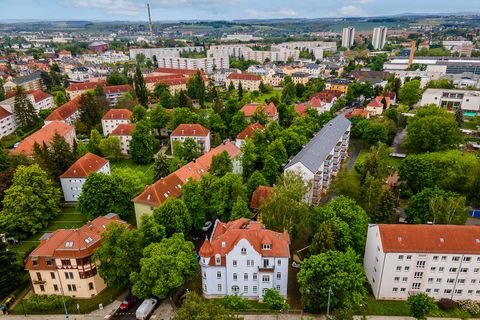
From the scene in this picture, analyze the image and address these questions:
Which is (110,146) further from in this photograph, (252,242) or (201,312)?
(201,312)

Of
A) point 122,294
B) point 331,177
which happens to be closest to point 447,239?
point 331,177

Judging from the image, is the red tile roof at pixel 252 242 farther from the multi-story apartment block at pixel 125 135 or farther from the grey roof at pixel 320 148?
the multi-story apartment block at pixel 125 135

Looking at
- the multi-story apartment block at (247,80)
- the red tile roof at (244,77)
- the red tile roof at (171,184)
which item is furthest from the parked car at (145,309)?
the red tile roof at (244,77)

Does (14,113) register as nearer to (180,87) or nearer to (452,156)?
(180,87)

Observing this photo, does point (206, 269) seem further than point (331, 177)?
No

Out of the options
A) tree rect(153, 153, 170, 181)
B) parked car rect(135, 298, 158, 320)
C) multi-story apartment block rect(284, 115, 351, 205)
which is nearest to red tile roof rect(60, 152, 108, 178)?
tree rect(153, 153, 170, 181)

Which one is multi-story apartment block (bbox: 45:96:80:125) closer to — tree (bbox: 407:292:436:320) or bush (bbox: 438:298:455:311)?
tree (bbox: 407:292:436:320)
